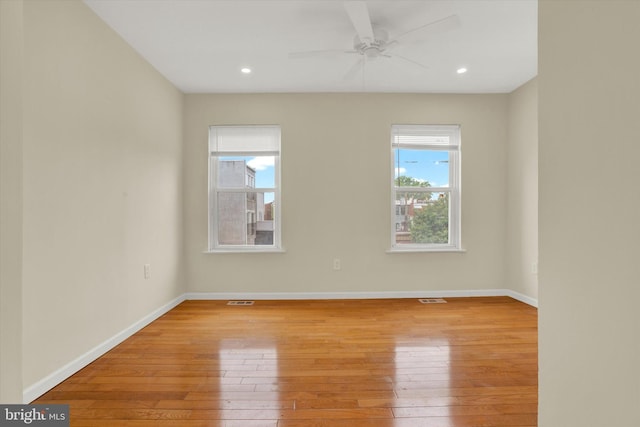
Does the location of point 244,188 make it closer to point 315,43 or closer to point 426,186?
point 315,43

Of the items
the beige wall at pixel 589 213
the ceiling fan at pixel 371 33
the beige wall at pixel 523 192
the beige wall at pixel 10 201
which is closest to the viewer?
the beige wall at pixel 589 213

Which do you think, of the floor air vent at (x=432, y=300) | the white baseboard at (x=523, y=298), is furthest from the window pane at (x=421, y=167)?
the white baseboard at (x=523, y=298)

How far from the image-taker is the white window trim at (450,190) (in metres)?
4.05

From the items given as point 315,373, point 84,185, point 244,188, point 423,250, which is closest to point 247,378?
point 315,373

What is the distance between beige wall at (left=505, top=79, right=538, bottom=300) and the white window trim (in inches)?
24.5

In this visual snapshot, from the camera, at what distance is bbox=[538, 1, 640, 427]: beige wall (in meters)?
0.74

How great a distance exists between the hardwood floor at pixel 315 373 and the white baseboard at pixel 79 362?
5 cm

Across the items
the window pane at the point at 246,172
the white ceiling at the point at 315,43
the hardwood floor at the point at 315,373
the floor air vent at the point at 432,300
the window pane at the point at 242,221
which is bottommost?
the floor air vent at the point at 432,300

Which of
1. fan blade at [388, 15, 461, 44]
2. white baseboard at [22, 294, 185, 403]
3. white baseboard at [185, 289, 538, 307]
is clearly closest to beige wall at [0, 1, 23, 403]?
white baseboard at [22, 294, 185, 403]

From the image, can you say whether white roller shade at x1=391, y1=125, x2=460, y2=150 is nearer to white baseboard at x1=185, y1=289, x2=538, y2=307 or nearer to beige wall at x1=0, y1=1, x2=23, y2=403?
white baseboard at x1=185, y1=289, x2=538, y2=307

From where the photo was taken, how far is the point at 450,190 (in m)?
4.14

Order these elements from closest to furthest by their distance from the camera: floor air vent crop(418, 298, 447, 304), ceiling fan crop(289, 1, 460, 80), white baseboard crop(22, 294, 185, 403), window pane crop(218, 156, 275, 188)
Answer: white baseboard crop(22, 294, 185, 403) < ceiling fan crop(289, 1, 460, 80) < floor air vent crop(418, 298, 447, 304) < window pane crop(218, 156, 275, 188)

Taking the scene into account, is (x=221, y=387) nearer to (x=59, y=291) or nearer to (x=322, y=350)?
(x=322, y=350)

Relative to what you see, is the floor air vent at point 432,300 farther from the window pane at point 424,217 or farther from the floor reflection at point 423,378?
the floor reflection at point 423,378
